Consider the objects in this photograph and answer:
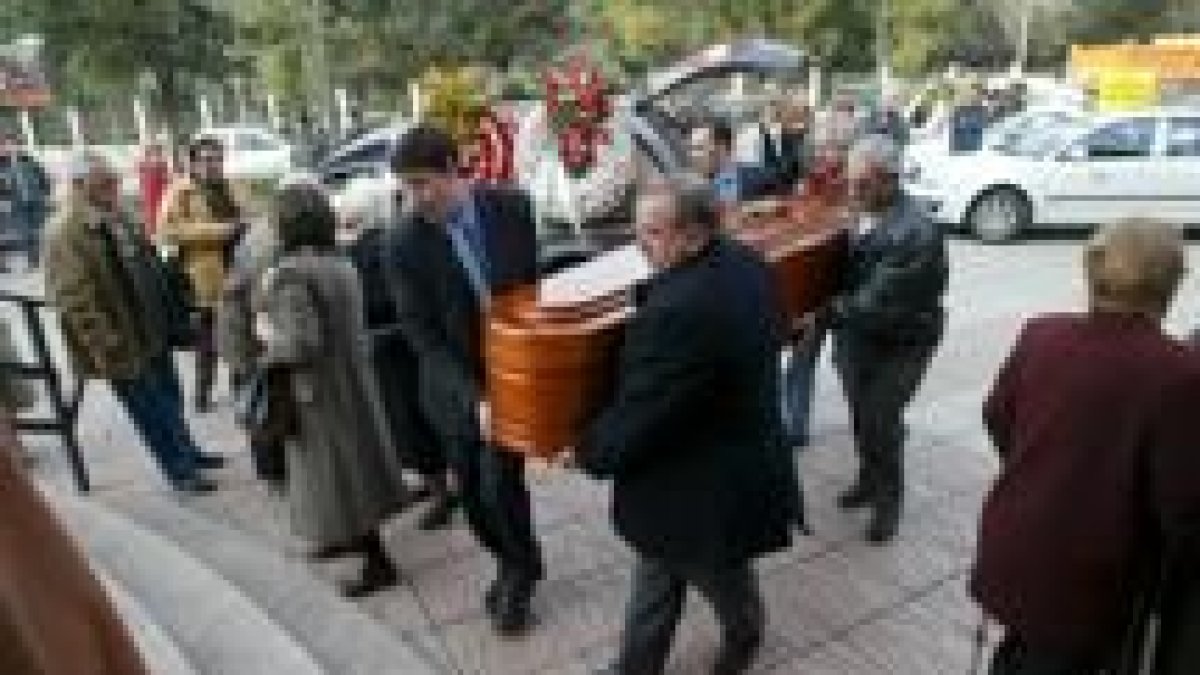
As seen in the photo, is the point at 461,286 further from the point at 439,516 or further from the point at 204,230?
the point at 204,230

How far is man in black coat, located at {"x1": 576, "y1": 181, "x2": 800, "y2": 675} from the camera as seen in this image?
11.8ft

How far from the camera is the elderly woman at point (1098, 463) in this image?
9.02 feet

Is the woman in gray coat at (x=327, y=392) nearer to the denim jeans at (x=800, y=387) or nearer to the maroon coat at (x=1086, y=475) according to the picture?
the denim jeans at (x=800, y=387)

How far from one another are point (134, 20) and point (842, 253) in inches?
1091

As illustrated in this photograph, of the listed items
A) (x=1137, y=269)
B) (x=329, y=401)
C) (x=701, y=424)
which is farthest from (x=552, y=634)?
(x=1137, y=269)

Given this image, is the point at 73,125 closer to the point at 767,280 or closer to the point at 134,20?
the point at 134,20

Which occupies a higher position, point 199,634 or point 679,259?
point 679,259

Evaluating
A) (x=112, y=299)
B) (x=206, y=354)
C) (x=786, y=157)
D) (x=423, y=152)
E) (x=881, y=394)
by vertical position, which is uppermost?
(x=423, y=152)

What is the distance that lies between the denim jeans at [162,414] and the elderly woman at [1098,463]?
4.70 meters

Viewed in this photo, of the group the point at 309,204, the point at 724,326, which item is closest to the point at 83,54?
the point at 309,204

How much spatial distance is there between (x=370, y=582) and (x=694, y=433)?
2.22 metres

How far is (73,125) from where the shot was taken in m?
34.3

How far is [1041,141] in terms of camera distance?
15430 millimetres

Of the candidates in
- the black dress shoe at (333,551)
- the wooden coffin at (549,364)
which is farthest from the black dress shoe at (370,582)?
the wooden coffin at (549,364)
